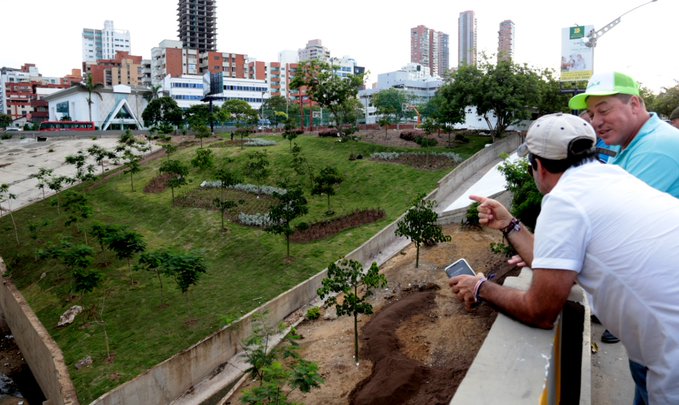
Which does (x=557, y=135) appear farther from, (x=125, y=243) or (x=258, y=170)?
(x=258, y=170)

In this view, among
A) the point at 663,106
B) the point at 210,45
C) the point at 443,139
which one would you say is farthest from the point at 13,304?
the point at 210,45

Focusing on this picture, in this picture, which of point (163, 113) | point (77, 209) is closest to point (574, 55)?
point (77, 209)

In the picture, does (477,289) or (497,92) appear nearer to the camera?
(477,289)

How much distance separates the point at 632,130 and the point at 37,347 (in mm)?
17335

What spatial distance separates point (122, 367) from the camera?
11.8 metres

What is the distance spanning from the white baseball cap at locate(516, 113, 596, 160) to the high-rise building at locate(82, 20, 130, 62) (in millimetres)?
182370

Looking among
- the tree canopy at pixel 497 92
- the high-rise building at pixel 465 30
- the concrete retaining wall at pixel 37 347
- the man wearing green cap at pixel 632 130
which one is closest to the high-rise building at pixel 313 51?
the high-rise building at pixel 465 30

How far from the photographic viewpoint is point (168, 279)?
16.7m

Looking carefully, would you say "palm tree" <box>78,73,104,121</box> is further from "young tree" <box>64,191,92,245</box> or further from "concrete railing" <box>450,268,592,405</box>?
"concrete railing" <box>450,268,592,405</box>

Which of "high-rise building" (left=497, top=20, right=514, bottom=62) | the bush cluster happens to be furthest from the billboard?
"high-rise building" (left=497, top=20, right=514, bottom=62)

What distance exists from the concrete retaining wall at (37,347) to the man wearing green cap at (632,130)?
12237 mm

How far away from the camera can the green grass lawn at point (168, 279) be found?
12.8m

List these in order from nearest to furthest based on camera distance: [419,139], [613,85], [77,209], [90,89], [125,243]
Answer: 1. [613,85]
2. [125,243]
3. [77,209]
4. [419,139]
5. [90,89]

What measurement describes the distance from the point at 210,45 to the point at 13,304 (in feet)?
348
